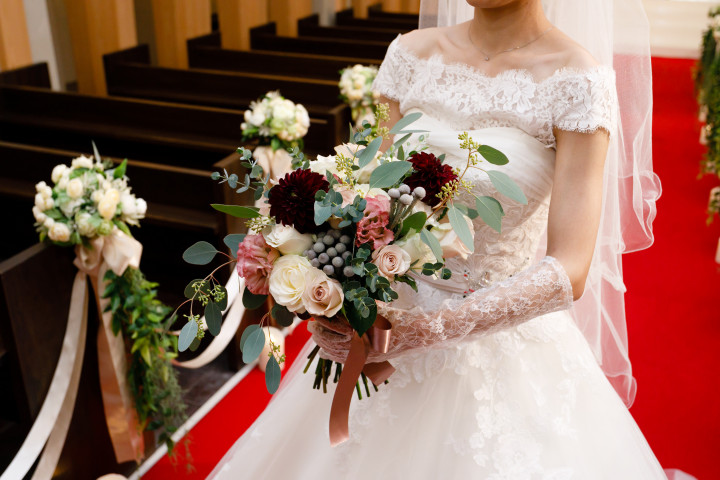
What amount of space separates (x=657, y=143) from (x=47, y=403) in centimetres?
753

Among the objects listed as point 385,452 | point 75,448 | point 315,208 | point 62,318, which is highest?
point 315,208

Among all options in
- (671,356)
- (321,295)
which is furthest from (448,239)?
(671,356)

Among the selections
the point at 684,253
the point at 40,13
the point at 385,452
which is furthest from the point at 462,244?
the point at 40,13

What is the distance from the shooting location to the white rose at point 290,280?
1272 millimetres

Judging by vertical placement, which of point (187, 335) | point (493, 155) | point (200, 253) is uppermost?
point (493, 155)

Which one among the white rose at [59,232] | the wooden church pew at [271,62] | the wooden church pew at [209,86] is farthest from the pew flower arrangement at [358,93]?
the white rose at [59,232]

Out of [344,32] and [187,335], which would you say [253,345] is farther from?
[344,32]

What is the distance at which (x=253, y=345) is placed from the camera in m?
1.39

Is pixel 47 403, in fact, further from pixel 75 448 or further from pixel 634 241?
pixel 634 241

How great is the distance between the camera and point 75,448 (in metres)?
2.91

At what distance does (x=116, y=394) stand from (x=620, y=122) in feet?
7.70

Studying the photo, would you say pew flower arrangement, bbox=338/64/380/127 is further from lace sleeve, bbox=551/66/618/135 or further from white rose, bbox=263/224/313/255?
white rose, bbox=263/224/313/255

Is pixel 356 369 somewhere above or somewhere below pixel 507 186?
below

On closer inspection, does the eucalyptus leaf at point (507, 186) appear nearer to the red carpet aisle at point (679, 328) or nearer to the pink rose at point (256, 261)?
the pink rose at point (256, 261)
